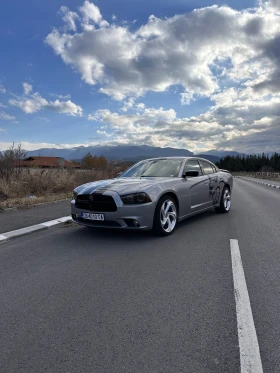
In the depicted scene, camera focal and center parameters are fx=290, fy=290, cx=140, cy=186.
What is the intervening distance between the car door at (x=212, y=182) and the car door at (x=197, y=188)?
181mm

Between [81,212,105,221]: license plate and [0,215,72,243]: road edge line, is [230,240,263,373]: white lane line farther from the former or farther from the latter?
[0,215,72,243]: road edge line

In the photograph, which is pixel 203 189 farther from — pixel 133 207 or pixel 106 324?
pixel 106 324

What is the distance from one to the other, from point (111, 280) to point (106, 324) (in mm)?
961

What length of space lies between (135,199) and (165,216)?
2.60 feet

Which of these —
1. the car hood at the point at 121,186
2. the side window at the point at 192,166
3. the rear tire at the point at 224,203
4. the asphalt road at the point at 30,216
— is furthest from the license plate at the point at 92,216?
the rear tire at the point at 224,203

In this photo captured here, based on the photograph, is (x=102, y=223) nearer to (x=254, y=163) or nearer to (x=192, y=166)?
(x=192, y=166)

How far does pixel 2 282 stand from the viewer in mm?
3482

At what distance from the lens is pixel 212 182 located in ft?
24.3

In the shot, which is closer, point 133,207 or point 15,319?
point 15,319

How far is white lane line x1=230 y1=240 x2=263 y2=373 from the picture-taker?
77.9 inches

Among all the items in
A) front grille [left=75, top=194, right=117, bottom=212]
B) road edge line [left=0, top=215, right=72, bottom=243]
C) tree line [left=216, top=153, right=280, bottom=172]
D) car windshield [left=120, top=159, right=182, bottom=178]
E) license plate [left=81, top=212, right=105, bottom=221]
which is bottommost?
road edge line [left=0, top=215, right=72, bottom=243]

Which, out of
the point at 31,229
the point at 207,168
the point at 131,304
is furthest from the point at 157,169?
the point at 131,304

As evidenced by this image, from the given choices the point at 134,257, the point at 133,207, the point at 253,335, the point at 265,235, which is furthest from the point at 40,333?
the point at 265,235

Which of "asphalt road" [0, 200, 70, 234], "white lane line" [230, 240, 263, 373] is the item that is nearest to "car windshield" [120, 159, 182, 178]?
"asphalt road" [0, 200, 70, 234]
